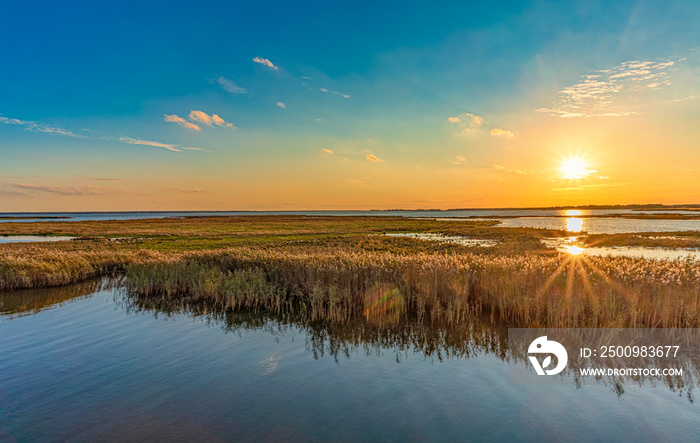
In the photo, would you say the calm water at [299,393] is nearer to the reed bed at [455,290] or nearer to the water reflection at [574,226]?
the reed bed at [455,290]

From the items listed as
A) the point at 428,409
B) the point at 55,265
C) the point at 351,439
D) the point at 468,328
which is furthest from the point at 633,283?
the point at 55,265

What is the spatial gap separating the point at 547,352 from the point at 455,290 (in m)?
4.76

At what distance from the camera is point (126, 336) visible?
1266 centimetres

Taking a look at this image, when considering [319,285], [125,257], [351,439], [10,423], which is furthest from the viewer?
[125,257]

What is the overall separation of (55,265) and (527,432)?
91.6ft

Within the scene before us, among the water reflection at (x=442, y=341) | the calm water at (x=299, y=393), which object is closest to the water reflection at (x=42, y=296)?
the calm water at (x=299, y=393)

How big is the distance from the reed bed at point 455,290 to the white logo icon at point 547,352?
1.42 m

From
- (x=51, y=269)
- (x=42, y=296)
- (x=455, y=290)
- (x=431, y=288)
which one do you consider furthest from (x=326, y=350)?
(x=51, y=269)

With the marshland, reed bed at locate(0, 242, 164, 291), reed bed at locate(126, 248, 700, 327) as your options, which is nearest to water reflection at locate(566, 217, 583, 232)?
reed bed at locate(126, 248, 700, 327)

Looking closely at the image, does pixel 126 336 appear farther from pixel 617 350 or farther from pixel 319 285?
pixel 617 350

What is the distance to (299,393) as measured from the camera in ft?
27.5

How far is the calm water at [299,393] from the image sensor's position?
6.90m

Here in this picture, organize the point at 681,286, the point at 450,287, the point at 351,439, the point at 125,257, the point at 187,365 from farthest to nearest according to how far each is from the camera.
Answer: the point at 125,257 → the point at 450,287 → the point at 681,286 → the point at 187,365 → the point at 351,439

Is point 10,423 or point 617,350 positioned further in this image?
point 617,350
